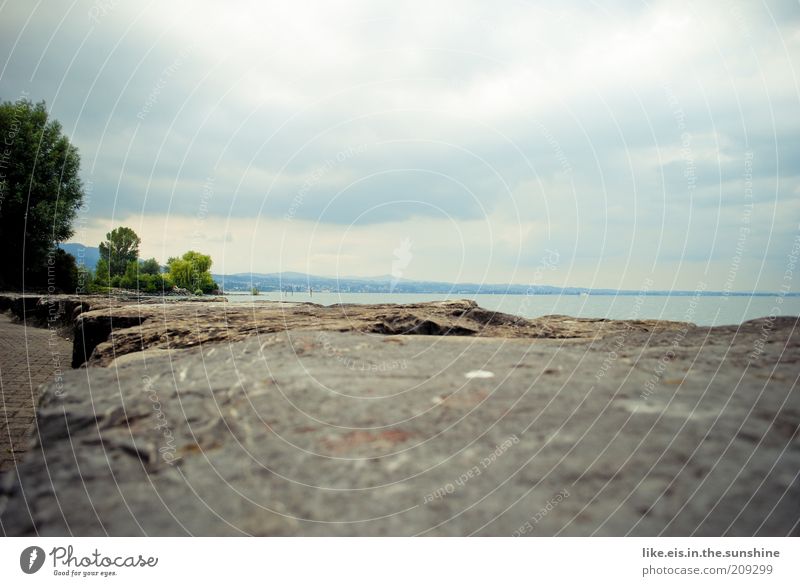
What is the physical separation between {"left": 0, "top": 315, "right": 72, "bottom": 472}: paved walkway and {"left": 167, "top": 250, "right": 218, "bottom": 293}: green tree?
174ft

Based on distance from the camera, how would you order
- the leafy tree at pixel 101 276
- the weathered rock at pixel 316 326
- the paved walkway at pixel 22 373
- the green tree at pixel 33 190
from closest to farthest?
1. the weathered rock at pixel 316 326
2. the paved walkway at pixel 22 373
3. the green tree at pixel 33 190
4. the leafy tree at pixel 101 276

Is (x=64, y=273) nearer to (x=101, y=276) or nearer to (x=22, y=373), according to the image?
(x=101, y=276)

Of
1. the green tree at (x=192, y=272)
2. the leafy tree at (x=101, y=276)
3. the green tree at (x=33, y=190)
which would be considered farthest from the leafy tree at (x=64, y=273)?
the green tree at (x=192, y=272)

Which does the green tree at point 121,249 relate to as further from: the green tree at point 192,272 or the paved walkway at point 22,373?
the paved walkway at point 22,373

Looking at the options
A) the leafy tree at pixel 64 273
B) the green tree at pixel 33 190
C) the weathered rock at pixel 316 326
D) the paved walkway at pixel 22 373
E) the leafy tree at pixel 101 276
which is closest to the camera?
the weathered rock at pixel 316 326

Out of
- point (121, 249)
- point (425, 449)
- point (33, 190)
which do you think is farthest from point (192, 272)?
point (425, 449)

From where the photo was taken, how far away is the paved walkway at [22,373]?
6.41 meters

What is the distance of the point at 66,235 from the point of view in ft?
111

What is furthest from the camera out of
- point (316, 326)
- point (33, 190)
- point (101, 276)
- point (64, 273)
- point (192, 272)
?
point (192, 272)

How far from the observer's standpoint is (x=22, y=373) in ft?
32.3

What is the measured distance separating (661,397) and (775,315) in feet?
8.58

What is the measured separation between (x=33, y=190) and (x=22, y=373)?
26869 millimetres

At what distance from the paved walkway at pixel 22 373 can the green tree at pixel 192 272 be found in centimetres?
5297

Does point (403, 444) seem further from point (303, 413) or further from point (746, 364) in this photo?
point (746, 364)
